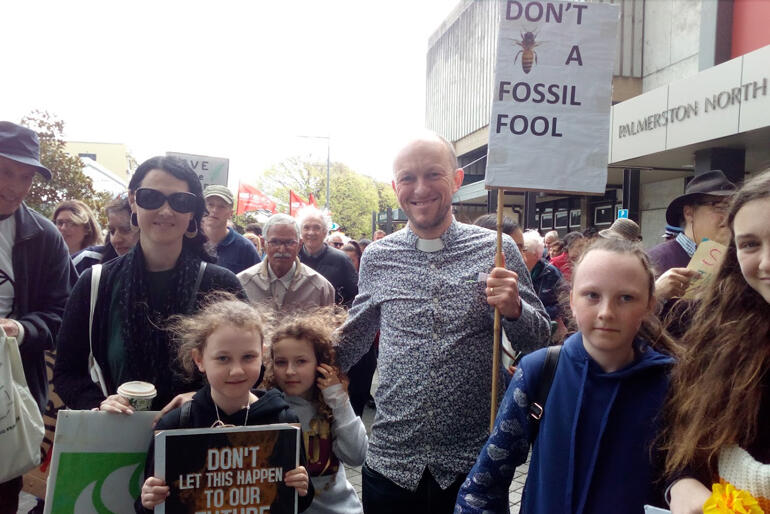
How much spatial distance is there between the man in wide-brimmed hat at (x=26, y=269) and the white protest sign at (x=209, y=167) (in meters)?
4.74

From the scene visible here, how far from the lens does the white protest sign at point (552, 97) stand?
107 inches

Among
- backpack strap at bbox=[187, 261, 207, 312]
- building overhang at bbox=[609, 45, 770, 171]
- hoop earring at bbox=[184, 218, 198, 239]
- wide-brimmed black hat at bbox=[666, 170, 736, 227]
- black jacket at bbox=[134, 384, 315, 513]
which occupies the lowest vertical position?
black jacket at bbox=[134, 384, 315, 513]

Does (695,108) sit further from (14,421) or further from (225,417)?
(14,421)

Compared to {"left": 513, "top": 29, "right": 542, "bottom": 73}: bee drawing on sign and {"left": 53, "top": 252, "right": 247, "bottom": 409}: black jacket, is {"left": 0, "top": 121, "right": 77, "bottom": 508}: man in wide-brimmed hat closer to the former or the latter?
{"left": 53, "top": 252, "right": 247, "bottom": 409}: black jacket

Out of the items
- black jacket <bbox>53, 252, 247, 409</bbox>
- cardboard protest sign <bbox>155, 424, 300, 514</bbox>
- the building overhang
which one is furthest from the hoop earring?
the building overhang

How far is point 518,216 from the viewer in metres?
29.4

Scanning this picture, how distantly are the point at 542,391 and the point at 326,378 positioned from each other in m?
1.20

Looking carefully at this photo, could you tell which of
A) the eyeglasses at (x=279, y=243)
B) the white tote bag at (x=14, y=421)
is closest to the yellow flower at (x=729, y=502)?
the white tote bag at (x=14, y=421)

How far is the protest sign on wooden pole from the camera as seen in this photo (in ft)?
8.89

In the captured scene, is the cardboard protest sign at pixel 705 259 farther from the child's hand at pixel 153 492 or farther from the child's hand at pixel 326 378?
the child's hand at pixel 153 492

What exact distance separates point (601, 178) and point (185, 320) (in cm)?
189

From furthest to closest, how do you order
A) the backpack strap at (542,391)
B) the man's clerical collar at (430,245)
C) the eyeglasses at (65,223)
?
the eyeglasses at (65,223), the man's clerical collar at (430,245), the backpack strap at (542,391)

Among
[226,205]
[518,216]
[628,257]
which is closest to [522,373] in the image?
[628,257]

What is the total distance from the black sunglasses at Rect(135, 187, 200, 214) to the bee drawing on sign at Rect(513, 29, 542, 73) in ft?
5.12
